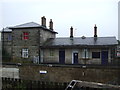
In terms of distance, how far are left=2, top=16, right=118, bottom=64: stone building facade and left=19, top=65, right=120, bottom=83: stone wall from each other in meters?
5.87

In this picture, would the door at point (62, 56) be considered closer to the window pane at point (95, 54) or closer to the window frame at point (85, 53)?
the window frame at point (85, 53)

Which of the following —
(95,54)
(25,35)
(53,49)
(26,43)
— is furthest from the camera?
(25,35)

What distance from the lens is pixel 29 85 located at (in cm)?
1642

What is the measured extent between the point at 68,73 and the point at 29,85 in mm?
4276

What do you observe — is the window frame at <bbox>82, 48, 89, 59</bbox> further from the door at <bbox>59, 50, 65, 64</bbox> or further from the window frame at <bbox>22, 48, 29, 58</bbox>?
the window frame at <bbox>22, 48, 29, 58</bbox>

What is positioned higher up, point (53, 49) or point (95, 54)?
point (53, 49)

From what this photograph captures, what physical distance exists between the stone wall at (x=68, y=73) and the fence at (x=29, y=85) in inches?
35.2

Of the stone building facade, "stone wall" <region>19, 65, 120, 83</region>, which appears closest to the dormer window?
the stone building facade

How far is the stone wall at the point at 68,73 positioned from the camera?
15414 millimetres

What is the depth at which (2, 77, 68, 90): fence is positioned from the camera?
15738 mm

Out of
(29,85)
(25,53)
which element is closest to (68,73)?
(29,85)

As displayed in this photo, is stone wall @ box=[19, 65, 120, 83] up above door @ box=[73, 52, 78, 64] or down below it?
below

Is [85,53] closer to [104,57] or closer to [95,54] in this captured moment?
[95,54]

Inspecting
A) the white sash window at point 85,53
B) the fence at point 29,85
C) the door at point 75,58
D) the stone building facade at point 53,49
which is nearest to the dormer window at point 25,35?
the stone building facade at point 53,49
